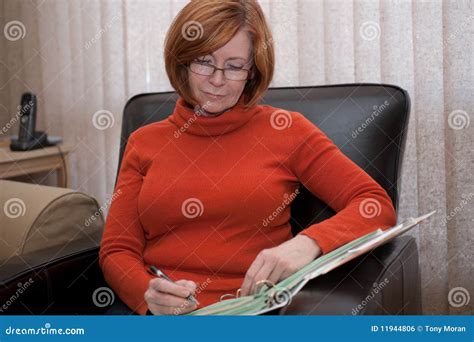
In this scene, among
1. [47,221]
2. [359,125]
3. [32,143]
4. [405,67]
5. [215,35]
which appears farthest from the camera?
[32,143]

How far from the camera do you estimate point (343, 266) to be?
3.57ft

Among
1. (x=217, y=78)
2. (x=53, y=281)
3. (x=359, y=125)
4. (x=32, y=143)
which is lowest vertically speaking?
(x=53, y=281)

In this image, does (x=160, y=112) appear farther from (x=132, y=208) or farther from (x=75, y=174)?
(x=75, y=174)

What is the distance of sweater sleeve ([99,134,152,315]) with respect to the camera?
1.22 m

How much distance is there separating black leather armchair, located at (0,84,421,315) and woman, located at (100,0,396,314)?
0.07 metres

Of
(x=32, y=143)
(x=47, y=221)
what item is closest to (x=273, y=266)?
(x=47, y=221)

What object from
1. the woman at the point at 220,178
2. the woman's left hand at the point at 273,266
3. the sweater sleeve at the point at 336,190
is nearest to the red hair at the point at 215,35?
the woman at the point at 220,178

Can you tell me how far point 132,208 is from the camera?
1.31 meters

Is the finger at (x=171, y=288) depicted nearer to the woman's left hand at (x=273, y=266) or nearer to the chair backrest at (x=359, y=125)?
the woman's left hand at (x=273, y=266)

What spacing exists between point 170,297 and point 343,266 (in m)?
0.29

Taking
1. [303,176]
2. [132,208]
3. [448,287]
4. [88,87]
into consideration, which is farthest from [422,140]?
[88,87]

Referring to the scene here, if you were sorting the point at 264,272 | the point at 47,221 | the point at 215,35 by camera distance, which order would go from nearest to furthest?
the point at 264,272 → the point at 215,35 → the point at 47,221

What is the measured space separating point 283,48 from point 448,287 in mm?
898

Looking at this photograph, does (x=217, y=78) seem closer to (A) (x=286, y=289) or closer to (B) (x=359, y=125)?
(B) (x=359, y=125)
